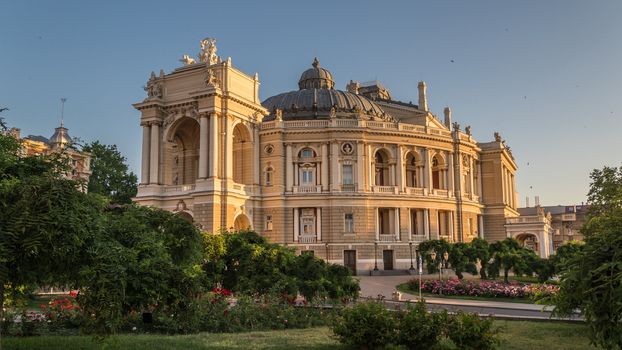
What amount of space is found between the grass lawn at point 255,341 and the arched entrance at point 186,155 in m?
41.8

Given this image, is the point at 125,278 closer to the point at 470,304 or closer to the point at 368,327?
the point at 368,327

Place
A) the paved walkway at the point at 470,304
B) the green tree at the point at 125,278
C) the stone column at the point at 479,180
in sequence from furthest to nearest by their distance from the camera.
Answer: the stone column at the point at 479,180
the paved walkway at the point at 470,304
the green tree at the point at 125,278

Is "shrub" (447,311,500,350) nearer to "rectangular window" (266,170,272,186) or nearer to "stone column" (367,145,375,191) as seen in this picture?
"stone column" (367,145,375,191)

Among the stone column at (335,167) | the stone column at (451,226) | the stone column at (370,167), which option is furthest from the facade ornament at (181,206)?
the stone column at (451,226)

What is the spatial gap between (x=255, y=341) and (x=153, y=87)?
43.8m

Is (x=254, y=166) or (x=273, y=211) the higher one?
(x=254, y=166)

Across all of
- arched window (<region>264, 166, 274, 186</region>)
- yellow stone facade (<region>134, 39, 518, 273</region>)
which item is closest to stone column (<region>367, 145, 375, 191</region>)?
yellow stone facade (<region>134, 39, 518, 273</region>)

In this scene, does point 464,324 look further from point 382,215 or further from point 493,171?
point 493,171

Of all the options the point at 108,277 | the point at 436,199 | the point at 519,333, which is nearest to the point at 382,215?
the point at 436,199

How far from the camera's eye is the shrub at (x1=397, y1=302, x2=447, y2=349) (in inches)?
560

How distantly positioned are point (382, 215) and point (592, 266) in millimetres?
47960

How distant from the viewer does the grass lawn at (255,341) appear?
1486cm

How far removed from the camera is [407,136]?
59.2 meters

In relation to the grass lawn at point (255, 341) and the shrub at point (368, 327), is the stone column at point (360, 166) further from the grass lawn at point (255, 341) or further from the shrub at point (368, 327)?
the shrub at point (368, 327)
